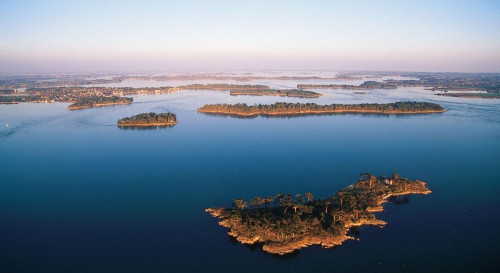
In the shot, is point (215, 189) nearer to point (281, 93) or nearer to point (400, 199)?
point (400, 199)

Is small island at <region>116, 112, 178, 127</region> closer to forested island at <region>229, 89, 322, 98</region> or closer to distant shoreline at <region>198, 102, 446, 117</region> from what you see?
distant shoreline at <region>198, 102, 446, 117</region>

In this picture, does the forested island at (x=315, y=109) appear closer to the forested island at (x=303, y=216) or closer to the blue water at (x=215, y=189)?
the blue water at (x=215, y=189)

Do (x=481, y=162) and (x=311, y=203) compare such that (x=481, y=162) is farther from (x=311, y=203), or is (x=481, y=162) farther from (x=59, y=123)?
(x=59, y=123)

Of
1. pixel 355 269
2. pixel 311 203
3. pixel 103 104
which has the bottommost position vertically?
pixel 355 269

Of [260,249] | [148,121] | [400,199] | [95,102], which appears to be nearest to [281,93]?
[95,102]

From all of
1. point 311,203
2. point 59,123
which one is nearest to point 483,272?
point 311,203

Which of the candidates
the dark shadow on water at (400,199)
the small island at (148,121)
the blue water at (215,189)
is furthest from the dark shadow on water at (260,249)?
the small island at (148,121)
